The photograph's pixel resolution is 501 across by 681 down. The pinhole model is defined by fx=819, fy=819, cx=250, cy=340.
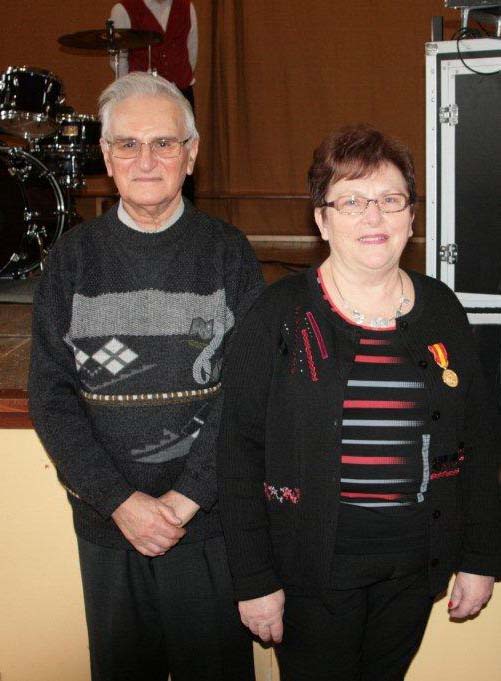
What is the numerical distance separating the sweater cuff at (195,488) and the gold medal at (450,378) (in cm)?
49

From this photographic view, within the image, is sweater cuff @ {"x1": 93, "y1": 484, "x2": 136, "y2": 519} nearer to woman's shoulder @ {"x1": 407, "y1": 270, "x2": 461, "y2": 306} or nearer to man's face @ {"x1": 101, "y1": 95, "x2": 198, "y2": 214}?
man's face @ {"x1": 101, "y1": 95, "x2": 198, "y2": 214}

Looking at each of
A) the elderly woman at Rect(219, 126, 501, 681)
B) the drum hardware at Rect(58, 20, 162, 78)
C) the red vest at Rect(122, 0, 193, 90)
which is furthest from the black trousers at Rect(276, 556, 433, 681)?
the red vest at Rect(122, 0, 193, 90)

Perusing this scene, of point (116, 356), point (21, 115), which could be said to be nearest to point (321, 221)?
point (116, 356)

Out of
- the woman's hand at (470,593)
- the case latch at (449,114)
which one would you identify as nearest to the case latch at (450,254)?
the case latch at (449,114)

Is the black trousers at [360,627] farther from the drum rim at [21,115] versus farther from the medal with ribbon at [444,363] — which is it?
the drum rim at [21,115]

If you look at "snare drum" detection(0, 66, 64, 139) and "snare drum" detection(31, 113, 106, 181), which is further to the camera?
"snare drum" detection(31, 113, 106, 181)

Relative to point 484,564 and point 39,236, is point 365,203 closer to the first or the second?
point 484,564

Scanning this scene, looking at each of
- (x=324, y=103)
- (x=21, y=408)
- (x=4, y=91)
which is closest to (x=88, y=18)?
(x=324, y=103)

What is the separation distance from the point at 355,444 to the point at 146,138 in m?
0.71

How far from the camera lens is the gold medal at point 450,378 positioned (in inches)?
57.9

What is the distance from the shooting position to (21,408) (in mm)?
2055

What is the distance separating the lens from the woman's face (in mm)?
1434

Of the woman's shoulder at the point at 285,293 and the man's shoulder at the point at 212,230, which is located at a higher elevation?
the man's shoulder at the point at 212,230

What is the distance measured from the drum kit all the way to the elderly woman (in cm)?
335
